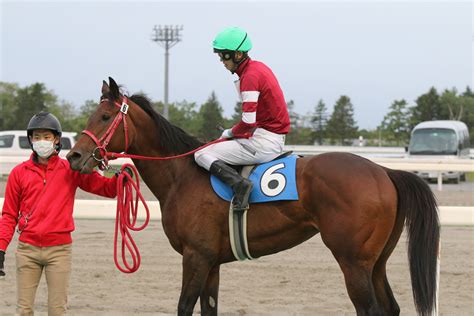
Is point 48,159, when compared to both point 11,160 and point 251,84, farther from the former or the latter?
point 11,160

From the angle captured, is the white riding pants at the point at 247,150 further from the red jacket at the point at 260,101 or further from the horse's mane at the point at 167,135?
the horse's mane at the point at 167,135

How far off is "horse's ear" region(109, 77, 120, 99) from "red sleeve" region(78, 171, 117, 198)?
0.64m

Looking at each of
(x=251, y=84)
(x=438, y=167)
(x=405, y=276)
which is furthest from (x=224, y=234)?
(x=438, y=167)

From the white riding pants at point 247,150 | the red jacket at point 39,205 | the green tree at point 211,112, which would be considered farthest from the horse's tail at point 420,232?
the green tree at point 211,112

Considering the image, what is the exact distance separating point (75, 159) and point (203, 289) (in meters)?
1.37

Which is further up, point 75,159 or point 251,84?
point 251,84

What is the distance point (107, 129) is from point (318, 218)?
5.44ft

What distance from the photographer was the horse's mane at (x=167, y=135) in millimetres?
5262

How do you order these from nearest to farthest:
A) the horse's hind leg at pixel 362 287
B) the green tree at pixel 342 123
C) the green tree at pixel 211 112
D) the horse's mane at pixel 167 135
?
the horse's hind leg at pixel 362 287 < the horse's mane at pixel 167 135 < the green tree at pixel 211 112 < the green tree at pixel 342 123

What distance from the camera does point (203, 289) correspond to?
5094 mm

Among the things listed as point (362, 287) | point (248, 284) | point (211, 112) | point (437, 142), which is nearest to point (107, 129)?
point (362, 287)

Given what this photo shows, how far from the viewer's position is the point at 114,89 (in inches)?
197

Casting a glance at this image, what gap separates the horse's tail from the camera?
4.80 meters

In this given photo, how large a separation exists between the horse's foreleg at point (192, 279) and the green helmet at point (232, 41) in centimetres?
150
